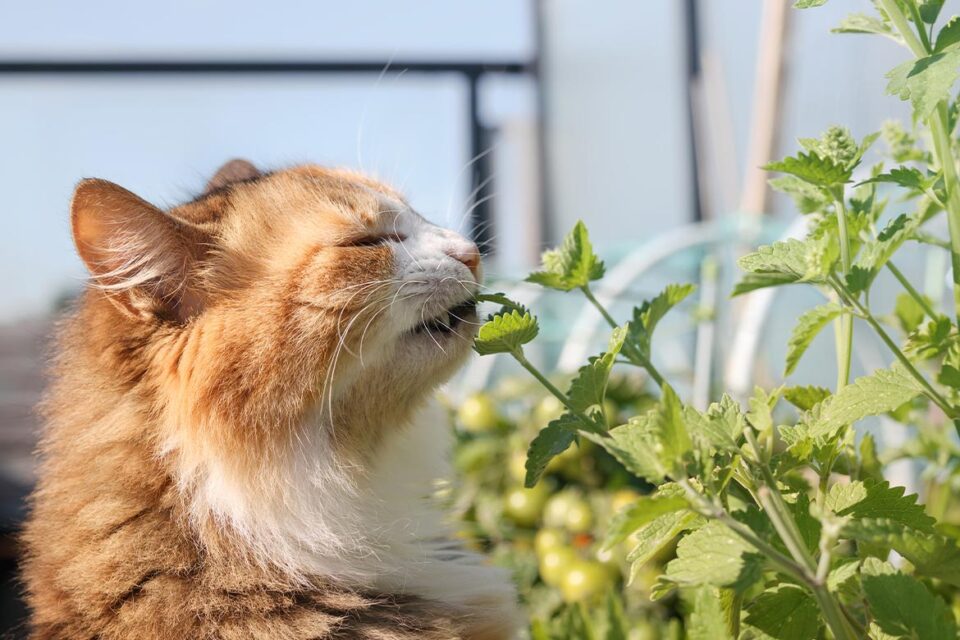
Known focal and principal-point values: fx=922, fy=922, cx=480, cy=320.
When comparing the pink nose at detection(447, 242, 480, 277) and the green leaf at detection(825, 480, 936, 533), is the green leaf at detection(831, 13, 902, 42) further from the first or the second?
the pink nose at detection(447, 242, 480, 277)

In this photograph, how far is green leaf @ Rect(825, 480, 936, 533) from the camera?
1.69ft

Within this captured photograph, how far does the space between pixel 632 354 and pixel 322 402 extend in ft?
1.30

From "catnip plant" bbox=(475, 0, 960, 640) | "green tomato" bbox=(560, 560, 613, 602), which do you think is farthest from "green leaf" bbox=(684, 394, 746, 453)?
"green tomato" bbox=(560, 560, 613, 602)

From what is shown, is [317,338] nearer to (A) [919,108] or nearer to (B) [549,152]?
(A) [919,108]

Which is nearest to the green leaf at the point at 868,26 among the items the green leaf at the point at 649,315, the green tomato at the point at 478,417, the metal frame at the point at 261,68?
the green leaf at the point at 649,315

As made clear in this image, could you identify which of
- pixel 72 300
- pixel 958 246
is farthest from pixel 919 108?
pixel 72 300

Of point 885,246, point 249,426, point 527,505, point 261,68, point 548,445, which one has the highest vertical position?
point 261,68

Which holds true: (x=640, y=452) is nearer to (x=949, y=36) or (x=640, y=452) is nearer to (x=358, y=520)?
(x=949, y=36)

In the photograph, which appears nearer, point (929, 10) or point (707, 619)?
point (707, 619)

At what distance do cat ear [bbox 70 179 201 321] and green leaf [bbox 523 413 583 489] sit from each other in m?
0.53

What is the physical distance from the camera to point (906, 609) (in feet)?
1.49

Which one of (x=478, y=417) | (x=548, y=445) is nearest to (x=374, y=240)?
(x=548, y=445)

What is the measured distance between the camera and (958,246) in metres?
0.58

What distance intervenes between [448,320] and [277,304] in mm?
186
